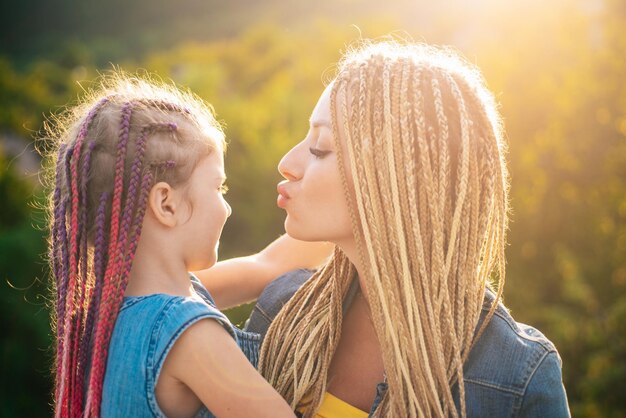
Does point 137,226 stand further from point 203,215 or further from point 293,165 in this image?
point 293,165

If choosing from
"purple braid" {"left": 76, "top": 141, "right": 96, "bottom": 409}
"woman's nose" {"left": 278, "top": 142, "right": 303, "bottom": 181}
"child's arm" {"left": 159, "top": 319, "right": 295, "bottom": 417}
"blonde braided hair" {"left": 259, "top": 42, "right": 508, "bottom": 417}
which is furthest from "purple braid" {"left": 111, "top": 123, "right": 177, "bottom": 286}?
"blonde braided hair" {"left": 259, "top": 42, "right": 508, "bottom": 417}

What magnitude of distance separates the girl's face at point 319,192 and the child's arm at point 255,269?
42 centimetres

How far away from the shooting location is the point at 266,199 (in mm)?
6941

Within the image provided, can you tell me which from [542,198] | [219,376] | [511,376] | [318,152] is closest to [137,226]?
[219,376]

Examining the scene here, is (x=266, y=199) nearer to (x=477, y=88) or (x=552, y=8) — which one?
(x=552, y=8)

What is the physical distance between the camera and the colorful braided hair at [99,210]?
1.85 m

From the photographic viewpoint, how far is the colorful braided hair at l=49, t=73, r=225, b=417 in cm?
185

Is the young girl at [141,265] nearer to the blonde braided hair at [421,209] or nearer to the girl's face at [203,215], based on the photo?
the girl's face at [203,215]

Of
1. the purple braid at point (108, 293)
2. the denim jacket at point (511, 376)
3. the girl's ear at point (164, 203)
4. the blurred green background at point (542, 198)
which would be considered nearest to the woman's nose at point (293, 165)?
the girl's ear at point (164, 203)

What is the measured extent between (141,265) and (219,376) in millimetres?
371

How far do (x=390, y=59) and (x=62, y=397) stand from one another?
1223 mm

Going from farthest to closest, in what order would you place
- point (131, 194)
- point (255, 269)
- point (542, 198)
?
1. point (542, 198)
2. point (255, 269)
3. point (131, 194)

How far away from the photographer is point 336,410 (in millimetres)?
2104

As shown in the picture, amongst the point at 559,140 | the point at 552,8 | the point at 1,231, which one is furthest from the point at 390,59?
the point at 1,231
